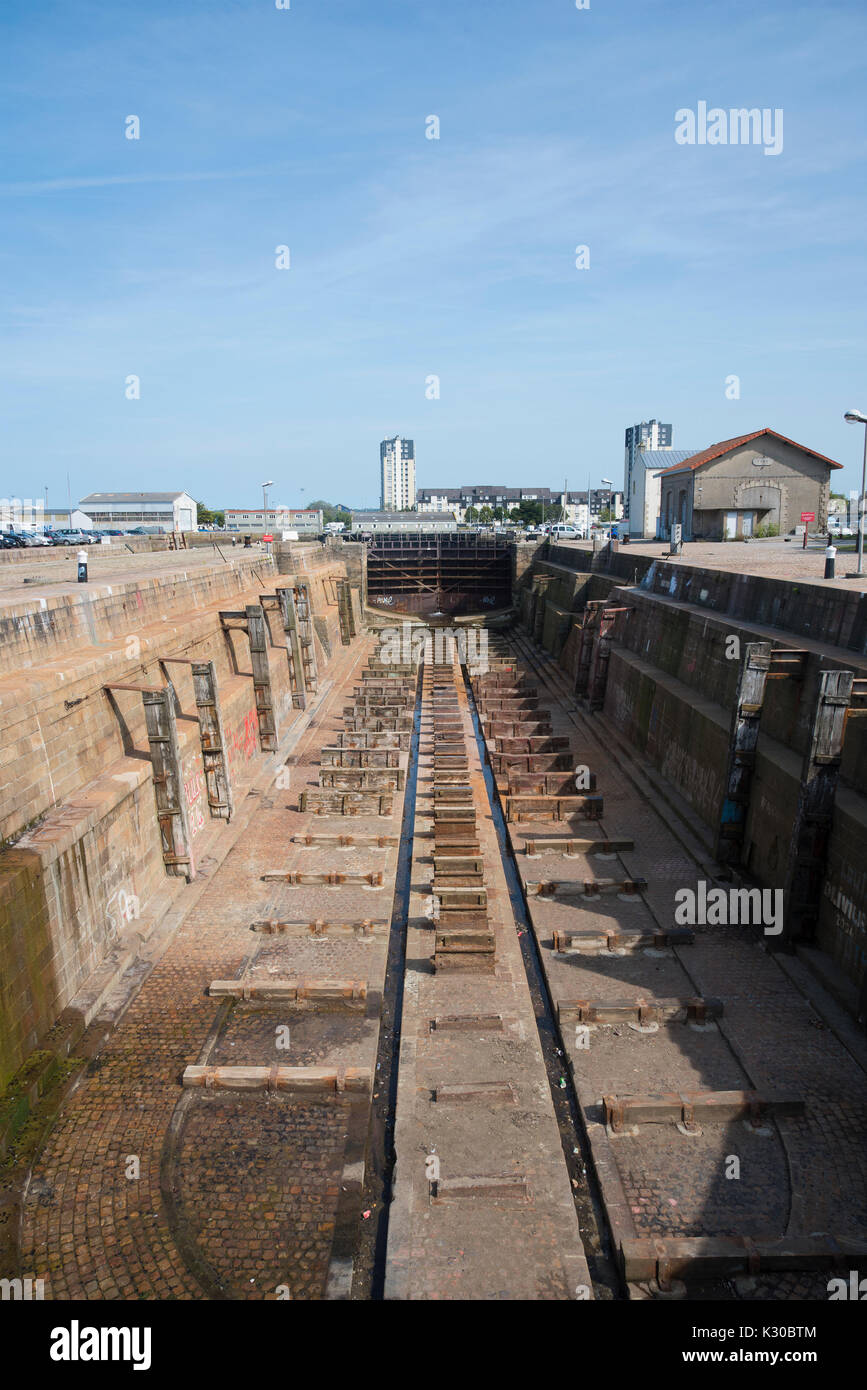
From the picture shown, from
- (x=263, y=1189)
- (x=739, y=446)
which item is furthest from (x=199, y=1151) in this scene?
(x=739, y=446)

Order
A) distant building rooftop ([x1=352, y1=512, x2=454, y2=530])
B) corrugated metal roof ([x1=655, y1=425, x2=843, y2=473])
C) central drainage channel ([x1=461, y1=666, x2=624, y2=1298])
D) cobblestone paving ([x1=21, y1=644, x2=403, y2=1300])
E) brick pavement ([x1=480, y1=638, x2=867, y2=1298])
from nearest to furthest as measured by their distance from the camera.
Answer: cobblestone paving ([x1=21, y1=644, x2=403, y2=1300]) < central drainage channel ([x1=461, y1=666, x2=624, y2=1298]) < brick pavement ([x1=480, y1=638, x2=867, y2=1298]) < corrugated metal roof ([x1=655, y1=425, x2=843, y2=473]) < distant building rooftop ([x1=352, y1=512, x2=454, y2=530])

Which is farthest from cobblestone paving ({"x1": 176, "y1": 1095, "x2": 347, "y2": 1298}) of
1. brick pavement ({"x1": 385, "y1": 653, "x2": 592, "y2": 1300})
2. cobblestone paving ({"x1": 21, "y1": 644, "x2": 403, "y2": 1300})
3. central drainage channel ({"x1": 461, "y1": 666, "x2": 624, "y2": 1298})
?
central drainage channel ({"x1": 461, "y1": 666, "x2": 624, "y2": 1298})

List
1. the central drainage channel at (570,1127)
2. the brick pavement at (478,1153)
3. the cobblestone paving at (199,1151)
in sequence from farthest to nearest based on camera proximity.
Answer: the central drainage channel at (570,1127) → the cobblestone paving at (199,1151) → the brick pavement at (478,1153)

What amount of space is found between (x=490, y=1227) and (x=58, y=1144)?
4.42 meters

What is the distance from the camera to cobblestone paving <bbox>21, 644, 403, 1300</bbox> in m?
6.96

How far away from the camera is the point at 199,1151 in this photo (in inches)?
325

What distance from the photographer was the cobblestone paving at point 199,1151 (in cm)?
696

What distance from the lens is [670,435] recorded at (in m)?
195

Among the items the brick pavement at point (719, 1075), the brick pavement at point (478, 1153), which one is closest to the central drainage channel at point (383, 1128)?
the brick pavement at point (478, 1153)

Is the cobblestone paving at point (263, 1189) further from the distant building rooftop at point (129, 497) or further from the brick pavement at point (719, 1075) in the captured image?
the distant building rooftop at point (129, 497)

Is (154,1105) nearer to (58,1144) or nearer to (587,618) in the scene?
(58,1144)

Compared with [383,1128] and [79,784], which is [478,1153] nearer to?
[383,1128]

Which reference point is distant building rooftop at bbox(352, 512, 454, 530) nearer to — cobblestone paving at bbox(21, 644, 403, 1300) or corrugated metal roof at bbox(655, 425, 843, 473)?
corrugated metal roof at bbox(655, 425, 843, 473)

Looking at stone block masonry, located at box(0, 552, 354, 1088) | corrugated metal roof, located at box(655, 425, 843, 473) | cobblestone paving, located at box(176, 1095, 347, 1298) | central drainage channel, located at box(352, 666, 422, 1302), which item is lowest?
central drainage channel, located at box(352, 666, 422, 1302)
